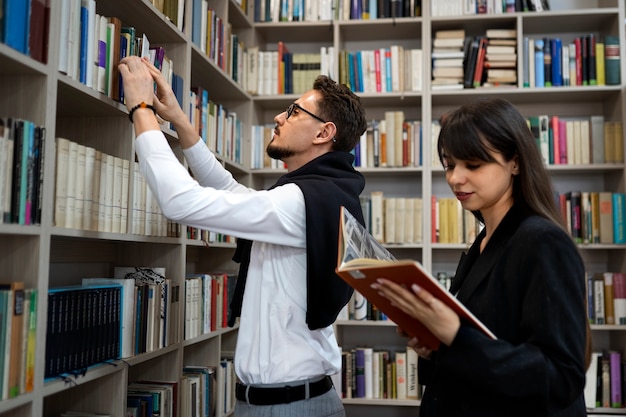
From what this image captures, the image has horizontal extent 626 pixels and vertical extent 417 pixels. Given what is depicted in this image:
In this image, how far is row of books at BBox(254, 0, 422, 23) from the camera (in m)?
3.51

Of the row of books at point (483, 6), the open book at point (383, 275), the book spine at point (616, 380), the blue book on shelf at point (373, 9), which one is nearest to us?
the open book at point (383, 275)

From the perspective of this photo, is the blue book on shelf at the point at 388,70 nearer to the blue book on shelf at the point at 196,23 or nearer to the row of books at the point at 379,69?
the row of books at the point at 379,69

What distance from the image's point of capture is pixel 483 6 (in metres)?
3.45

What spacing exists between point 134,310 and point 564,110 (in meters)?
2.83

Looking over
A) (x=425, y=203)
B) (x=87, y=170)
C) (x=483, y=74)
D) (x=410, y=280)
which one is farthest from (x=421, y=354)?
(x=483, y=74)

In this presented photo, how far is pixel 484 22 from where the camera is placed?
3.51 meters

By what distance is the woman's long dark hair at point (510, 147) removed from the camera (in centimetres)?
119

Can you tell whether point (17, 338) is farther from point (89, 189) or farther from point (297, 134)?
point (297, 134)

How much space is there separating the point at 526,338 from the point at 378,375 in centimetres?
240

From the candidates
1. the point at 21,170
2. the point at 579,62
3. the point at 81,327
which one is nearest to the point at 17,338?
the point at 81,327

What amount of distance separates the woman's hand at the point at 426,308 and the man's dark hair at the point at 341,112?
877mm

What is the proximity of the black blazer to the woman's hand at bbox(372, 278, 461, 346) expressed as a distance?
20mm

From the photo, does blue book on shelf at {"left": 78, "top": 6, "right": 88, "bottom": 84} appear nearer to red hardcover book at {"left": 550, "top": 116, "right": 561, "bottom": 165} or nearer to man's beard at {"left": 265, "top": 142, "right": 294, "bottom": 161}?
man's beard at {"left": 265, "top": 142, "right": 294, "bottom": 161}

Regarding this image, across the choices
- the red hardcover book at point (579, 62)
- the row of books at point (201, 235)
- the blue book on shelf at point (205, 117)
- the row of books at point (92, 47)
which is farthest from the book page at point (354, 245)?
the red hardcover book at point (579, 62)
